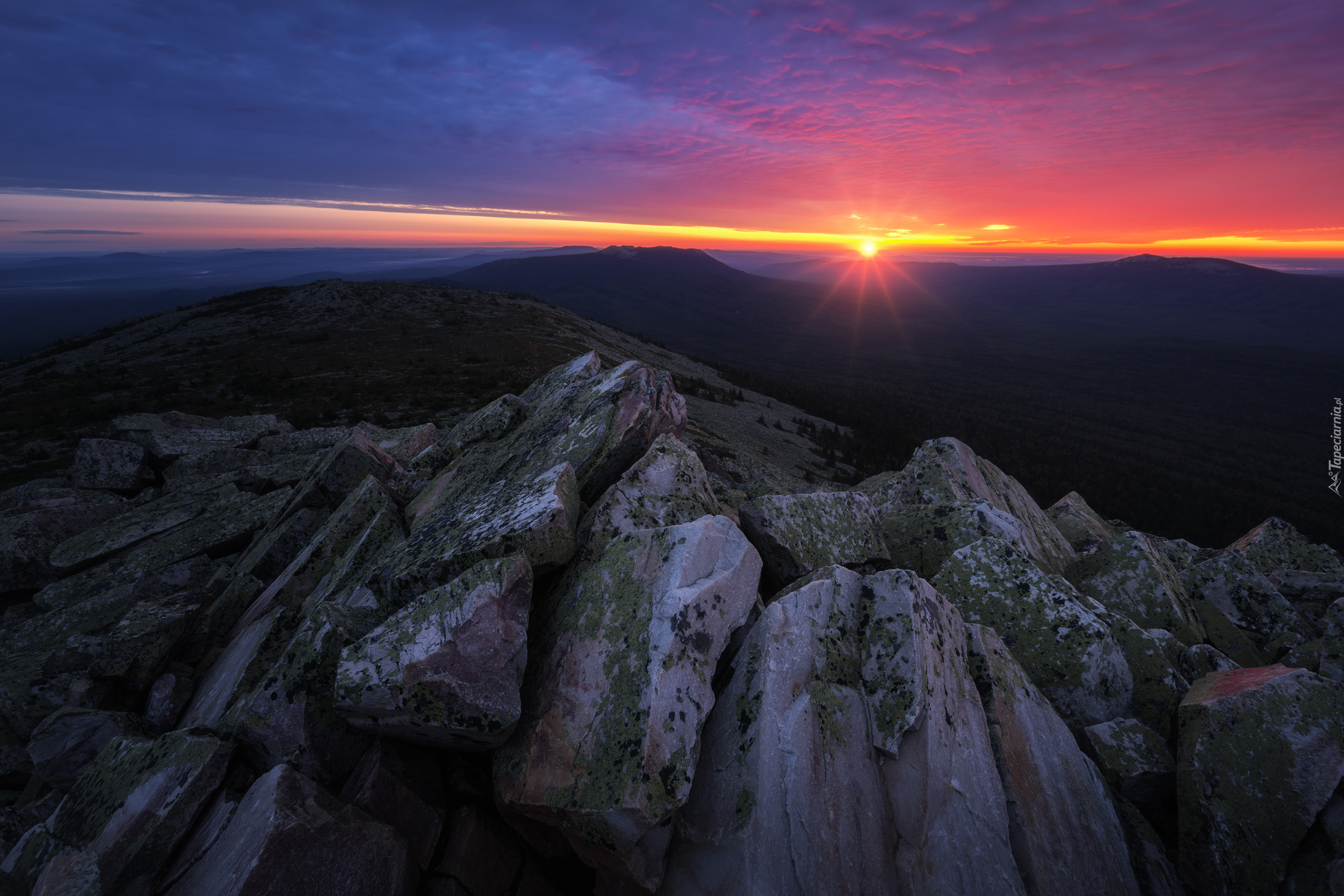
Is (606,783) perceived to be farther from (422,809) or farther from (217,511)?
(217,511)

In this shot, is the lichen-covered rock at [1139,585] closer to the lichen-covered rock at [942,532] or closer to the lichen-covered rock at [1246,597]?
the lichen-covered rock at [1246,597]

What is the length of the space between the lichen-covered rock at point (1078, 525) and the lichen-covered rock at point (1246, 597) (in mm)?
2372

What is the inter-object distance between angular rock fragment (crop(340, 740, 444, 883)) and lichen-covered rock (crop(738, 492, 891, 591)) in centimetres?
479

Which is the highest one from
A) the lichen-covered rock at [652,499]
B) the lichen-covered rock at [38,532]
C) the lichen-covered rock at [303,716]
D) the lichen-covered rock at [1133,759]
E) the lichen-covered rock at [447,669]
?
the lichen-covered rock at [652,499]

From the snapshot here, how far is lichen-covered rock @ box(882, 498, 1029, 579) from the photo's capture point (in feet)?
28.3

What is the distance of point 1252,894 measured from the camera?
471 cm

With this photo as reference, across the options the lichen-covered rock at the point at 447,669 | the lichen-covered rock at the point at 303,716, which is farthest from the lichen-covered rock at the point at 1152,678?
the lichen-covered rock at the point at 303,716

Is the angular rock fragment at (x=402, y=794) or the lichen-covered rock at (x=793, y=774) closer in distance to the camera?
the lichen-covered rock at (x=793, y=774)

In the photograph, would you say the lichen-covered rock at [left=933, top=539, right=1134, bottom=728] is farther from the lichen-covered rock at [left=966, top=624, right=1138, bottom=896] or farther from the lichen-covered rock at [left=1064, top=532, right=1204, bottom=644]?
the lichen-covered rock at [left=1064, top=532, right=1204, bottom=644]

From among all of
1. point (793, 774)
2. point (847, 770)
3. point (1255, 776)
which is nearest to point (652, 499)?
point (793, 774)

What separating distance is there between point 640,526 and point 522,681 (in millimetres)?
2372

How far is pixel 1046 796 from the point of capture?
5.24 meters

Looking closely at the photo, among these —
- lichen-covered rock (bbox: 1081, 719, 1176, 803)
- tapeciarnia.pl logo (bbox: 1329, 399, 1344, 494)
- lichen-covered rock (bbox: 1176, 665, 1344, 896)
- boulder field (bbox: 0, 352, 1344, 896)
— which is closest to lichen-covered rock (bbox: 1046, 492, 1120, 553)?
boulder field (bbox: 0, 352, 1344, 896)

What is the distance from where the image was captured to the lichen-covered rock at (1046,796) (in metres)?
4.85
